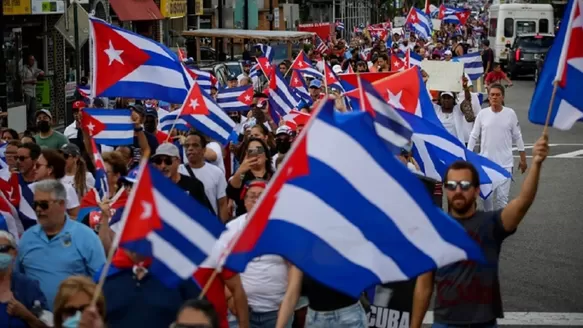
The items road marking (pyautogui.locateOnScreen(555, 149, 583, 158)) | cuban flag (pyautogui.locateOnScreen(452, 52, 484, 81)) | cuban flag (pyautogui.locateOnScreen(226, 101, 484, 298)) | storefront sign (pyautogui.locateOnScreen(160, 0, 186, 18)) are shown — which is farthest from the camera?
storefront sign (pyautogui.locateOnScreen(160, 0, 186, 18))

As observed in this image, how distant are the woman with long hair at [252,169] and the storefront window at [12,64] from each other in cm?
1868

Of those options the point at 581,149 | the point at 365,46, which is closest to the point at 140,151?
the point at 581,149

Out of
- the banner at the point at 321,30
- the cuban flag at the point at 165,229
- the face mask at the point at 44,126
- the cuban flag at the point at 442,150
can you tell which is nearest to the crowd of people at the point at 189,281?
the cuban flag at the point at 165,229

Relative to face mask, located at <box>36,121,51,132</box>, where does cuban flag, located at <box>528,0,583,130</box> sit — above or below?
above

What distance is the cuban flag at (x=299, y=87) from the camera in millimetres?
19269

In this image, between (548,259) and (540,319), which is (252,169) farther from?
(548,259)

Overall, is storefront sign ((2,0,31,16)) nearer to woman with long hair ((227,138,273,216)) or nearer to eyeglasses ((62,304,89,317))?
woman with long hair ((227,138,273,216))

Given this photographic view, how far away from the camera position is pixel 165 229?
559 centimetres

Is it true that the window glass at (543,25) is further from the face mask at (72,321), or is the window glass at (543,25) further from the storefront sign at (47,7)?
the face mask at (72,321)

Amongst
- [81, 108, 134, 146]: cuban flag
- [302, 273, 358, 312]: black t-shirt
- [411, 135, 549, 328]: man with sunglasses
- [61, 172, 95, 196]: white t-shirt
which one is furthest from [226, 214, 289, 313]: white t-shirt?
[81, 108, 134, 146]: cuban flag

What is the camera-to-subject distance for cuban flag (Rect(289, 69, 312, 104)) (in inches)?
759

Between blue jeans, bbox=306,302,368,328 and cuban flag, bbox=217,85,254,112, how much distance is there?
10084 mm

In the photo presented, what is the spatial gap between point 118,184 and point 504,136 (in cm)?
610

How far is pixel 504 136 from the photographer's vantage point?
14.2m
